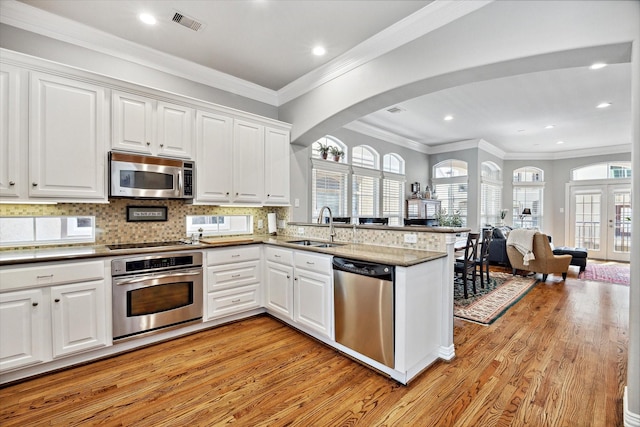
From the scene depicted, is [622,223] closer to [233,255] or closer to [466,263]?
[466,263]

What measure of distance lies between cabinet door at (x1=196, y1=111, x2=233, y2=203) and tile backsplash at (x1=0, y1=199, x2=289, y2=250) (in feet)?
1.37

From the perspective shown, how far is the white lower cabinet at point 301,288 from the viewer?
9.30ft

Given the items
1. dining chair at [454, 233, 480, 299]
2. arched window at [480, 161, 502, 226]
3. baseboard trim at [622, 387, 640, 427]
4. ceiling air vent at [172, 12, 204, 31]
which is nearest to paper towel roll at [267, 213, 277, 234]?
ceiling air vent at [172, 12, 204, 31]

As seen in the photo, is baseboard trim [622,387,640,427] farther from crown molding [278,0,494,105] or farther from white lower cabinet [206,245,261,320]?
→ white lower cabinet [206,245,261,320]

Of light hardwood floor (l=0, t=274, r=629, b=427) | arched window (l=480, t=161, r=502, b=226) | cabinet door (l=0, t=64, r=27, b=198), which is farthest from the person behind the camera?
arched window (l=480, t=161, r=502, b=226)

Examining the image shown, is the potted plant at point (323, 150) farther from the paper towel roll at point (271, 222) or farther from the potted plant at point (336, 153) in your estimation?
the paper towel roll at point (271, 222)

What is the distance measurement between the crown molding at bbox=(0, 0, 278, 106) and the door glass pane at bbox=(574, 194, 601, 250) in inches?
382

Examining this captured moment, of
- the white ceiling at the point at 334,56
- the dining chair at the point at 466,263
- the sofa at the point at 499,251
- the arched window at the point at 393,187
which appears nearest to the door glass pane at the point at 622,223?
the white ceiling at the point at 334,56

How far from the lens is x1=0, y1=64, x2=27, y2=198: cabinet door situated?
2404 millimetres

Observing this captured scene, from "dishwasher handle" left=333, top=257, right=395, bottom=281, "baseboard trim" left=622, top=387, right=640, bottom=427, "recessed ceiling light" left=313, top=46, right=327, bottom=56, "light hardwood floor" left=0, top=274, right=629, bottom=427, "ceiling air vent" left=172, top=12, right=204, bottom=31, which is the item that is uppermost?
"ceiling air vent" left=172, top=12, right=204, bottom=31

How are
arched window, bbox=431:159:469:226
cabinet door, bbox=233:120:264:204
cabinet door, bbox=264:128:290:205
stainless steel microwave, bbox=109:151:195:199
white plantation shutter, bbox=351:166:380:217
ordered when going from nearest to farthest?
1. stainless steel microwave, bbox=109:151:195:199
2. cabinet door, bbox=233:120:264:204
3. cabinet door, bbox=264:128:290:205
4. white plantation shutter, bbox=351:166:380:217
5. arched window, bbox=431:159:469:226

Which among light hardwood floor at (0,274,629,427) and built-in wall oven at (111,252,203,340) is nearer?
light hardwood floor at (0,274,629,427)

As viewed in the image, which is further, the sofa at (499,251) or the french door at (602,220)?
the french door at (602,220)

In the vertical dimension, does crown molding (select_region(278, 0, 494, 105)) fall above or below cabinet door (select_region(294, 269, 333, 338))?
above
